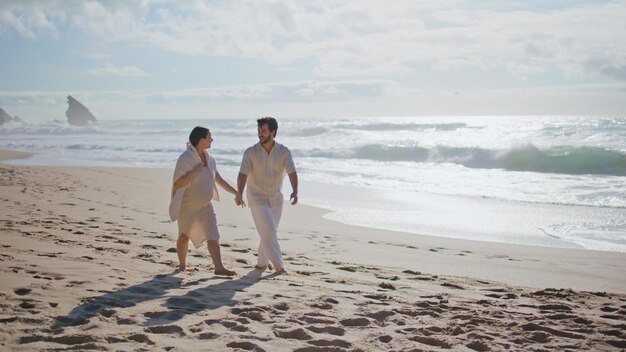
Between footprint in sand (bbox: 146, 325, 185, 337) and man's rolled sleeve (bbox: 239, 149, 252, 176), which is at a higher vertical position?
man's rolled sleeve (bbox: 239, 149, 252, 176)

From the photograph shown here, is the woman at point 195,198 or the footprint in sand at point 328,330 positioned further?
the woman at point 195,198

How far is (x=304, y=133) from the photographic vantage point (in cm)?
4797

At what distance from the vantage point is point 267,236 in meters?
6.23

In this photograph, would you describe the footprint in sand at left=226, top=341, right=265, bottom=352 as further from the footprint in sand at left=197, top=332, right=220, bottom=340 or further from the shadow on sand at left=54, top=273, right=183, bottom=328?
the shadow on sand at left=54, top=273, right=183, bottom=328

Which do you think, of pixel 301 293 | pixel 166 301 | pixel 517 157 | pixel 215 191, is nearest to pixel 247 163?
pixel 215 191

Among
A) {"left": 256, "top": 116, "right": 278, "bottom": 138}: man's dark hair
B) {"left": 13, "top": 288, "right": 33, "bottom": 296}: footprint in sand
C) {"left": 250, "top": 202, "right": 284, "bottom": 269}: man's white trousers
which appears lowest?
{"left": 13, "top": 288, "right": 33, "bottom": 296}: footprint in sand

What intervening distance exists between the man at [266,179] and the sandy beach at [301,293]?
0.40m

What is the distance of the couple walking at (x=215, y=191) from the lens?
19.3 ft

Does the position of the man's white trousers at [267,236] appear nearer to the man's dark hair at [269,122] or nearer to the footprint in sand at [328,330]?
the man's dark hair at [269,122]

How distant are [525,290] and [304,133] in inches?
1677

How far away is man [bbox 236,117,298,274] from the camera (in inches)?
245

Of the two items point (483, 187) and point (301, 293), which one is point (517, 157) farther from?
point (301, 293)

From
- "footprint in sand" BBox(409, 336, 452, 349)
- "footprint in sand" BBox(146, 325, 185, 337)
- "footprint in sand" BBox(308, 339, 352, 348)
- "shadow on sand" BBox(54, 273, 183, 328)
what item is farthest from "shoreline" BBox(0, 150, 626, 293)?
"footprint in sand" BBox(146, 325, 185, 337)

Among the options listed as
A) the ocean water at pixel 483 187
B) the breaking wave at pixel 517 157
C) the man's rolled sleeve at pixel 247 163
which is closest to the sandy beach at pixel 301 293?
the man's rolled sleeve at pixel 247 163
